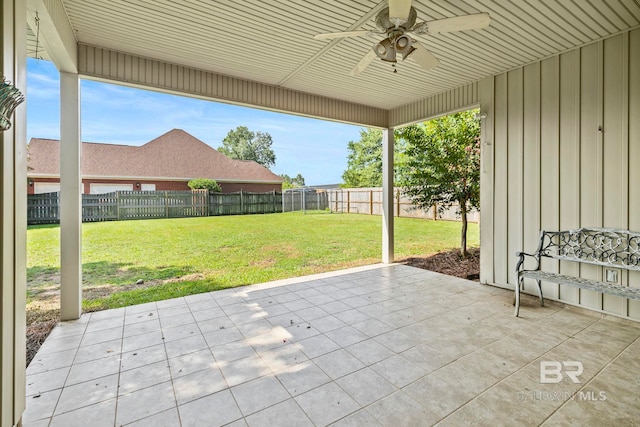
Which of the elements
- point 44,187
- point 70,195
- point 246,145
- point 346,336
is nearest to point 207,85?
point 70,195

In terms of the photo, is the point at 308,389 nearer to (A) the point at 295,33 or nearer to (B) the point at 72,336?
(B) the point at 72,336

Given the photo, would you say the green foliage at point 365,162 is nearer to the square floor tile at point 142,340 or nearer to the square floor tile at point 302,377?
the square floor tile at point 142,340

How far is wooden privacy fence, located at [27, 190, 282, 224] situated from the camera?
8203 mm

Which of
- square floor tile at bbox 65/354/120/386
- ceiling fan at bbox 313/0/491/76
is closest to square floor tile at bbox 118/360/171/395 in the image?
square floor tile at bbox 65/354/120/386

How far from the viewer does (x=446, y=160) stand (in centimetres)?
537

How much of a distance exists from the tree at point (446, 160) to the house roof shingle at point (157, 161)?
11.7 metres

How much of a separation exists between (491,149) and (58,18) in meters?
4.75

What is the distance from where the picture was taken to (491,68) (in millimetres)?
3613

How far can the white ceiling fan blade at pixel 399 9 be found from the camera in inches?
73.4

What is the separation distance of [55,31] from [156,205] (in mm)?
10196

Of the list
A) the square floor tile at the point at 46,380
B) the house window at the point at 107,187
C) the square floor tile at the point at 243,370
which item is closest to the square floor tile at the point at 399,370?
the square floor tile at the point at 243,370

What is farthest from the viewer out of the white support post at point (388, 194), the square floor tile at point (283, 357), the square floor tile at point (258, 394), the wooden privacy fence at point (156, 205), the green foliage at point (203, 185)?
the green foliage at point (203, 185)

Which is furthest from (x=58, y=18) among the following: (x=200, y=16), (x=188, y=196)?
(x=188, y=196)

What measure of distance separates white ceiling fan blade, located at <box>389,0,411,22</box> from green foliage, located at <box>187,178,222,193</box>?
12.7 m
